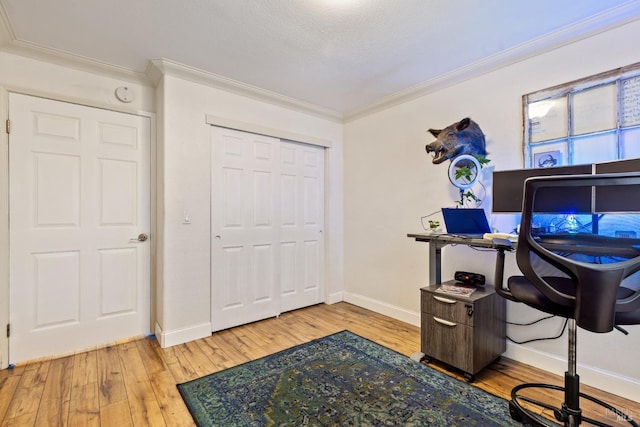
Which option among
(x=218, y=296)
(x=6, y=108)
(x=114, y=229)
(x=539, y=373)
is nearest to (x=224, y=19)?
(x=6, y=108)

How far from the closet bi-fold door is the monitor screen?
211 cm

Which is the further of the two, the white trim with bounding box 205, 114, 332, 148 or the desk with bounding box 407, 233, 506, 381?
the white trim with bounding box 205, 114, 332, 148

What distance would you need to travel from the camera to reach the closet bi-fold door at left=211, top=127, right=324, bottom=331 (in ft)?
9.57

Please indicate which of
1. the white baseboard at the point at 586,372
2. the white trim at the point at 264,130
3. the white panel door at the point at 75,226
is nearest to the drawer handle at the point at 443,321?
the white baseboard at the point at 586,372

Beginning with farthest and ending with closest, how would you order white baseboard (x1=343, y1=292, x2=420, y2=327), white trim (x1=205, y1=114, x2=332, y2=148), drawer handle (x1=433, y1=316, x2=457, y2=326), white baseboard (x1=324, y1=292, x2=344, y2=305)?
white baseboard (x1=324, y1=292, x2=344, y2=305), white baseboard (x1=343, y1=292, x2=420, y2=327), white trim (x1=205, y1=114, x2=332, y2=148), drawer handle (x1=433, y1=316, x2=457, y2=326)

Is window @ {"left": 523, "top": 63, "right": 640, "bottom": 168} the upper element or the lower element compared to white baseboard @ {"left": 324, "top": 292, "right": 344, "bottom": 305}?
upper

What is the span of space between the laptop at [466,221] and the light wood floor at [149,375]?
1.03 metres

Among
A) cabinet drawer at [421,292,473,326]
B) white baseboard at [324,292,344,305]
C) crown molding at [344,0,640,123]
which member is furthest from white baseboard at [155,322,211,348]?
crown molding at [344,0,640,123]

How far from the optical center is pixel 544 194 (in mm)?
1642

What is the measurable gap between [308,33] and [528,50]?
1670 mm

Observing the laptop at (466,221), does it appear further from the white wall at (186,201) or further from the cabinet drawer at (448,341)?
the white wall at (186,201)

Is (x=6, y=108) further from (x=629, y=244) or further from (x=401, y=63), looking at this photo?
(x=629, y=244)

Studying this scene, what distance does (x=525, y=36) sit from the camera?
2.12 metres

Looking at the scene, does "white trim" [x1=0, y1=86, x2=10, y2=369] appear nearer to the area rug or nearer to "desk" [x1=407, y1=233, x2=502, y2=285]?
the area rug
